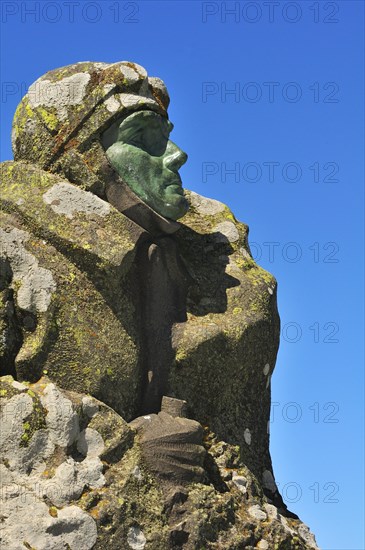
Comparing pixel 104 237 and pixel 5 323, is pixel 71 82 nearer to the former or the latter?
pixel 104 237

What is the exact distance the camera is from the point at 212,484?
763 cm

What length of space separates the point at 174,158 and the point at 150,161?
19 cm

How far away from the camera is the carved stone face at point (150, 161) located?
26.2 feet

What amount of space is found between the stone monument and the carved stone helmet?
0.04 ft

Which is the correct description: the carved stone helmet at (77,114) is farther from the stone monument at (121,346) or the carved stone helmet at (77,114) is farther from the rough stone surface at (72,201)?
the rough stone surface at (72,201)

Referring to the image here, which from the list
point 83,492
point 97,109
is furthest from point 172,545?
point 97,109

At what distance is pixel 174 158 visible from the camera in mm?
8141

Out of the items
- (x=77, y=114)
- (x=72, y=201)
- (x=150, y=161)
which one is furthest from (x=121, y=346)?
(x=77, y=114)

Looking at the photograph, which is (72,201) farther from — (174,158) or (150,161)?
(174,158)

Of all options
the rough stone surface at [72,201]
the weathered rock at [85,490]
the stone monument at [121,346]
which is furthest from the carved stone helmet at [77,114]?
the weathered rock at [85,490]

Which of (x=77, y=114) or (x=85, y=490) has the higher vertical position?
(x=77, y=114)

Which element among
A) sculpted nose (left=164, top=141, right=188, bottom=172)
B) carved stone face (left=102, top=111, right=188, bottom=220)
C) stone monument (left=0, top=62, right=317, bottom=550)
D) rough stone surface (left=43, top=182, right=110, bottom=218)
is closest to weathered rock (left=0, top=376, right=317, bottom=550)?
stone monument (left=0, top=62, right=317, bottom=550)

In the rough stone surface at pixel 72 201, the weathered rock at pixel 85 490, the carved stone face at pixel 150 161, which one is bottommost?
the weathered rock at pixel 85 490

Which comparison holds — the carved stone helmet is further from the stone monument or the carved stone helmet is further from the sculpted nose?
the sculpted nose
